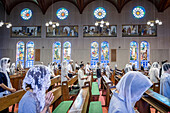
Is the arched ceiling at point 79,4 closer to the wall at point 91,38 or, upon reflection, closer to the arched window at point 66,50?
the wall at point 91,38

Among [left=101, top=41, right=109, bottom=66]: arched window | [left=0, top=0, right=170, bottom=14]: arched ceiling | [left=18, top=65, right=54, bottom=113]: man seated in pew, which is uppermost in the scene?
[left=0, top=0, right=170, bottom=14]: arched ceiling

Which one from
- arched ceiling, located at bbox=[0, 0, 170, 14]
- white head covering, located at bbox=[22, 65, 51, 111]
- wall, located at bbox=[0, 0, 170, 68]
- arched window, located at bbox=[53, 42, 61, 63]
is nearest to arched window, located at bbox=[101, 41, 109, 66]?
wall, located at bbox=[0, 0, 170, 68]

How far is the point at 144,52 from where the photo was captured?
17.1 meters

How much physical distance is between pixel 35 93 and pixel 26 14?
18.9 meters

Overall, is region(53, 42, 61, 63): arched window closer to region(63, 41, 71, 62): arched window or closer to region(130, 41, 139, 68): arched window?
region(63, 41, 71, 62): arched window

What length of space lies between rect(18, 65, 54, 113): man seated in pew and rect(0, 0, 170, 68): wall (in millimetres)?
15425

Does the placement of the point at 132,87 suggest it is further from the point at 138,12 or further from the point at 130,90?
the point at 138,12

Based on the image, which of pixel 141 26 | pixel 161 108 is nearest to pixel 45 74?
pixel 161 108

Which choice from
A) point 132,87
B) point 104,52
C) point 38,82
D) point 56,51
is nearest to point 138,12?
point 104,52

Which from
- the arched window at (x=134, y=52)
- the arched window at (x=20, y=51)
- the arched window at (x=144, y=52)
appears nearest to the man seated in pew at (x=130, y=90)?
the arched window at (x=134, y=52)

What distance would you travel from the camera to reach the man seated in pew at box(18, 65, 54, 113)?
166 centimetres

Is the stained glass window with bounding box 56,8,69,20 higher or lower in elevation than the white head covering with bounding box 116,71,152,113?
higher

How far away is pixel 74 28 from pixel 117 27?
17.9 ft

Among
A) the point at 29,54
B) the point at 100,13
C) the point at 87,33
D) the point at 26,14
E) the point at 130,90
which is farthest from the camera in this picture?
the point at 26,14
